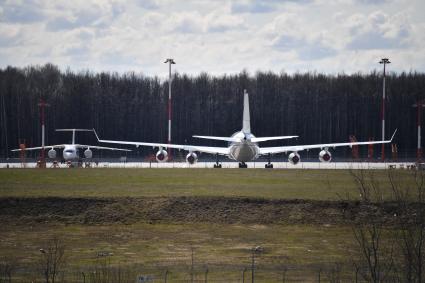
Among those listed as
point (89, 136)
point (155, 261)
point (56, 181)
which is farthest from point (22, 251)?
point (89, 136)

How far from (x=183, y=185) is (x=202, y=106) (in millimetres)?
106254

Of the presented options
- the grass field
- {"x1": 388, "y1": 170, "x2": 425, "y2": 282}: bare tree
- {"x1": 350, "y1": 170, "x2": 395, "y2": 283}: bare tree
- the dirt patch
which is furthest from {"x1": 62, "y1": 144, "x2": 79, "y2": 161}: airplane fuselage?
{"x1": 388, "y1": 170, "x2": 425, "y2": 282}: bare tree

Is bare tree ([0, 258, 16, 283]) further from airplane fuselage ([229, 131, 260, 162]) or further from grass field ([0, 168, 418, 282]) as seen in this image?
airplane fuselage ([229, 131, 260, 162])

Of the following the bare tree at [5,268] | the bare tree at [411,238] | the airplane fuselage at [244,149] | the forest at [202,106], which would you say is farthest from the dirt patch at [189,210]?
the forest at [202,106]

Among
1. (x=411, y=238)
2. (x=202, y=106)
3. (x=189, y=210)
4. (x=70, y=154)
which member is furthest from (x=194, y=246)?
(x=202, y=106)

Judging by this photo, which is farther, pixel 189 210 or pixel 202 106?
pixel 202 106

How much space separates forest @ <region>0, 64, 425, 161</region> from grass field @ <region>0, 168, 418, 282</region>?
3655 inches

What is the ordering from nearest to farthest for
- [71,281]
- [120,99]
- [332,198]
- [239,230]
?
[71,281]
[239,230]
[332,198]
[120,99]

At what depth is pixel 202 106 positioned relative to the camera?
16375 centimetres

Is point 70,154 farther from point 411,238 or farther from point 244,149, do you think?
point 411,238

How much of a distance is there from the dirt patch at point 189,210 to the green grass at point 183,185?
6.56 ft

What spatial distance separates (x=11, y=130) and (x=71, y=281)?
411 feet

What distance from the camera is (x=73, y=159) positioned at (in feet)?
358

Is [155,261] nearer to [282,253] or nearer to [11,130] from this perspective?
[282,253]
